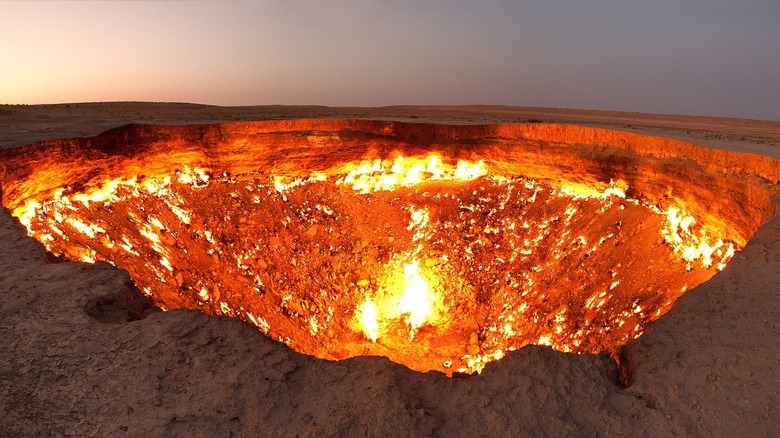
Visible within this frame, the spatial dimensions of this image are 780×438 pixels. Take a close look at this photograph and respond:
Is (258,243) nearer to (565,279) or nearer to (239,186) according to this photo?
(239,186)

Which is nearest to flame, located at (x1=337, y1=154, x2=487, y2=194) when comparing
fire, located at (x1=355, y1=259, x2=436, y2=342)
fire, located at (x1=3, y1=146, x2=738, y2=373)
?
fire, located at (x1=3, y1=146, x2=738, y2=373)

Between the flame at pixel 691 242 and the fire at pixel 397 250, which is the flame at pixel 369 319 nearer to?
the fire at pixel 397 250

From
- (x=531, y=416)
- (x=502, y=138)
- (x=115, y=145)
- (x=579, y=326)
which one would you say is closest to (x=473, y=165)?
(x=502, y=138)

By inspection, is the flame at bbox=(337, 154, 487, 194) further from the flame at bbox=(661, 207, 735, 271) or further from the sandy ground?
the sandy ground

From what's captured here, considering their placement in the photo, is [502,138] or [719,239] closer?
[719,239]

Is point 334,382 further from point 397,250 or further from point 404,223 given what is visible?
point 404,223

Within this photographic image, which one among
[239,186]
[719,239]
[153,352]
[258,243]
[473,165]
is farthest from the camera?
[473,165]
